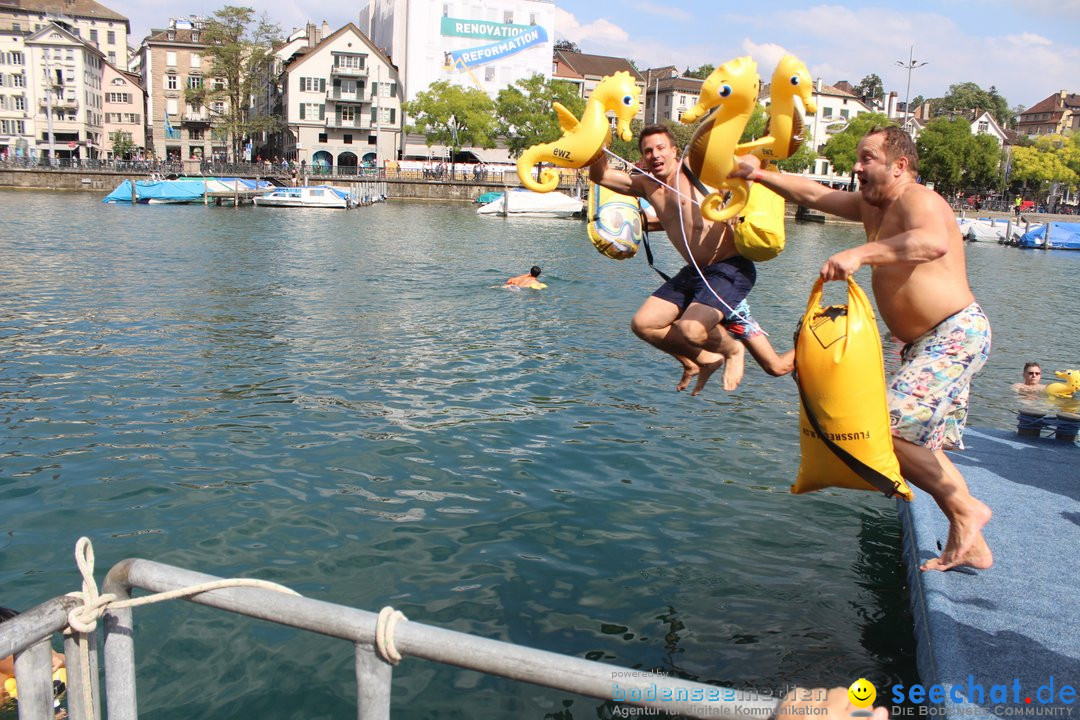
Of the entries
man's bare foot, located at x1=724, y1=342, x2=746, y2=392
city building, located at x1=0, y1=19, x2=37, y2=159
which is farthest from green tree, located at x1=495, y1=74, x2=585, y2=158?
man's bare foot, located at x1=724, y1=342, x2=746, y2=392

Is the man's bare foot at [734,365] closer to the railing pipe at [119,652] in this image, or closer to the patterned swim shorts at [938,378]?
the patterned swim shorts at [938,378]

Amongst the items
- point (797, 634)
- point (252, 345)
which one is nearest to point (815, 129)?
point (252, 345)

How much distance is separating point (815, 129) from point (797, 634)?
119 meters

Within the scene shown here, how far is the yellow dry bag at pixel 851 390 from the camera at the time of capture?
19.2 ft

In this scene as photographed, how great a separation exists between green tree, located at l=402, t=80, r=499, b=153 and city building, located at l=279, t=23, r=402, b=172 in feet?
19.5

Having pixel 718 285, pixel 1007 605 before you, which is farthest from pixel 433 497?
pixel 1007 605

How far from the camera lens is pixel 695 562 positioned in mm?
8852

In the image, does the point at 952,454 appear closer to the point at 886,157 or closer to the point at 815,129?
the point at 886,157

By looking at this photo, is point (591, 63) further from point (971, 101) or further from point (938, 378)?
point (938, 378)

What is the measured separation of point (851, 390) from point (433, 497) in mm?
5661

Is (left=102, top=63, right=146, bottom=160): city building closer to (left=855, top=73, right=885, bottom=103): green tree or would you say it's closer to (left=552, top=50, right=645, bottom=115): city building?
(left=552, top=50, right=645, bottom=115): city building

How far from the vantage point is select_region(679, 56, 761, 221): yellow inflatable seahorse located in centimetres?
639

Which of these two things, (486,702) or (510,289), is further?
(510,289)

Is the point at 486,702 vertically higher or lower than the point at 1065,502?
lower
